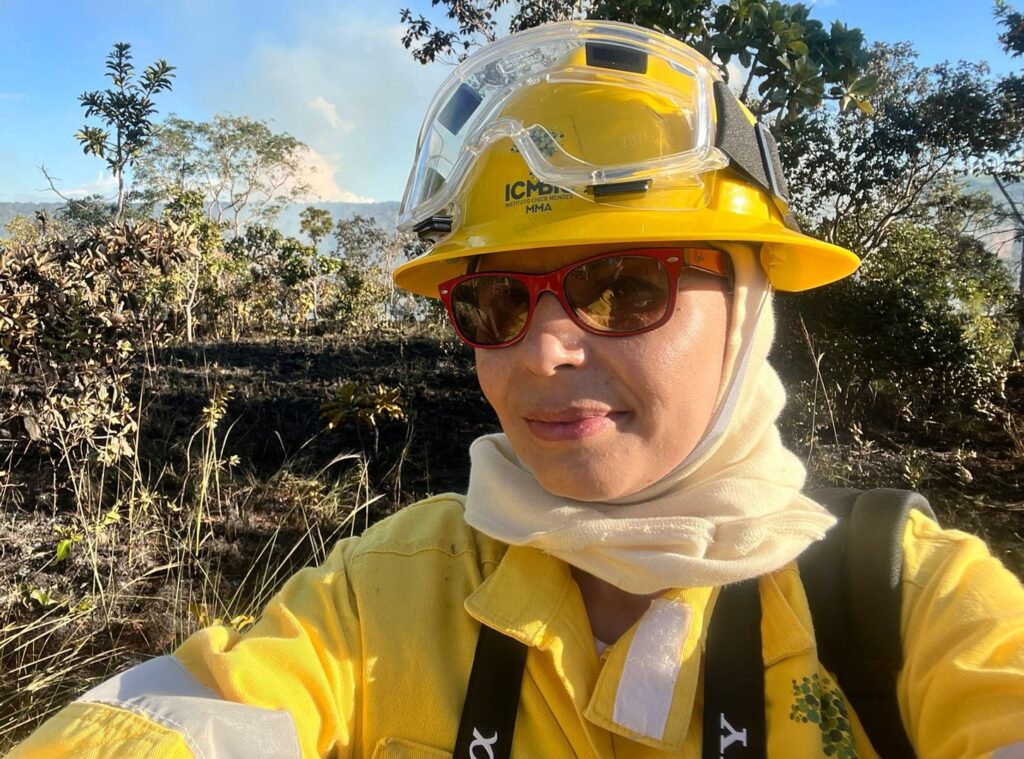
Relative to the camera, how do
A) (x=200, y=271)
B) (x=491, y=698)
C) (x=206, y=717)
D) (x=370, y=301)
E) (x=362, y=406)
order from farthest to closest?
1. (x=370, y=301)
2. (x=200, y=271)
3. (x=362, y=406)
4. (x=491, y=698)
5. (x=206, y=717)

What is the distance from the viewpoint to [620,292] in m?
1.14

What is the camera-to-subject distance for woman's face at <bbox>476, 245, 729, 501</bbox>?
1.13 m

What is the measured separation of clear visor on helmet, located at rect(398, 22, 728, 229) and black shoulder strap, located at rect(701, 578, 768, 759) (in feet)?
2.34

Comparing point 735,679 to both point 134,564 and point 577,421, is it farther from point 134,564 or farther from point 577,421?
point 134,564

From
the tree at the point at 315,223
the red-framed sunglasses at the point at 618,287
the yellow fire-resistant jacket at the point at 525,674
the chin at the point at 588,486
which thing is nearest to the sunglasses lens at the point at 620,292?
the red-framed sunglasses at the point at 618,287

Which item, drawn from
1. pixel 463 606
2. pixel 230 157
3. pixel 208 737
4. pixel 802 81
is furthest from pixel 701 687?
pixel 230 157

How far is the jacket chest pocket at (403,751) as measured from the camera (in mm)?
1099

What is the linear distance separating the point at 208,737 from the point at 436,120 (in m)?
1.26

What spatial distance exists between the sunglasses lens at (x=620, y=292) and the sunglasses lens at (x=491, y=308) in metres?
0.10

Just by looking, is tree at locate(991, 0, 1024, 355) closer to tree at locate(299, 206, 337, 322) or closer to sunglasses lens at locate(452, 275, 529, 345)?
sunglasses lens at locate(452, 275, 529, 345)

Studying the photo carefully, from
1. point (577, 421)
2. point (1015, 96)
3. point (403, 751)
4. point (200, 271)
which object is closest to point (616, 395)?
point (577, 421)

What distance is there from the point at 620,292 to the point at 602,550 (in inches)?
16.4

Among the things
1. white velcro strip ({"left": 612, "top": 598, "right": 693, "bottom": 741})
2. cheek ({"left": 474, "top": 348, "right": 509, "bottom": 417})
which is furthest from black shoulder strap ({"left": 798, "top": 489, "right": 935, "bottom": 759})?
cheek ({"left": 474, "top": 348, "right": 509, "bottom": 417})

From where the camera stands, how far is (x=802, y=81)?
3938mm
